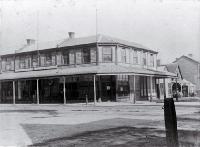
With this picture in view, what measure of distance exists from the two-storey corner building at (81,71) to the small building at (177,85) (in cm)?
442

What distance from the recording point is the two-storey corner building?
1356 inches

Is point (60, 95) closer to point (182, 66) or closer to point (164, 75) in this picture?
point (164, 75)

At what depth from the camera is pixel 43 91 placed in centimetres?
3897

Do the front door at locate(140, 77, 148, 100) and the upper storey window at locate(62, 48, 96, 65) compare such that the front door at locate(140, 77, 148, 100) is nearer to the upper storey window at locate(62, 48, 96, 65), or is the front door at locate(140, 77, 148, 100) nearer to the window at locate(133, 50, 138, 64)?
the window at locate(133, 50, 138, 64)

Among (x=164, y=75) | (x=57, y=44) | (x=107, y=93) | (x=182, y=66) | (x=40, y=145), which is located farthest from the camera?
(x=182, y=66)

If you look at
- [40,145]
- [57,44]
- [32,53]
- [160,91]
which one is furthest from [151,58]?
[40,145]

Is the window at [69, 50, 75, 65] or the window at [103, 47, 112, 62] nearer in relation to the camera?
the window at [103, 47, 112, 62]

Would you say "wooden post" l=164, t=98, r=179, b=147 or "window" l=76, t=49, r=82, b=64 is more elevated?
"window" l=76, t=49, r=82, b=64

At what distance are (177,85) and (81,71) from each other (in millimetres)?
19184

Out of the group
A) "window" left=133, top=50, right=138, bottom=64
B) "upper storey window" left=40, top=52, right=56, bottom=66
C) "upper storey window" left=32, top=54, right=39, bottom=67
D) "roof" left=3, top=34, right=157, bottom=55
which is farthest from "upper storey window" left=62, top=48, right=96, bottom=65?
"window" left=133, top=50, right=138, bottom=64

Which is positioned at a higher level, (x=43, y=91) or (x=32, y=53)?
(x=32, y=53)

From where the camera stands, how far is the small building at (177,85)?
46.2 meters

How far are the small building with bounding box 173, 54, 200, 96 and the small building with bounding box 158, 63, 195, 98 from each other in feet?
9.48

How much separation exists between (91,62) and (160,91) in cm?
1286
